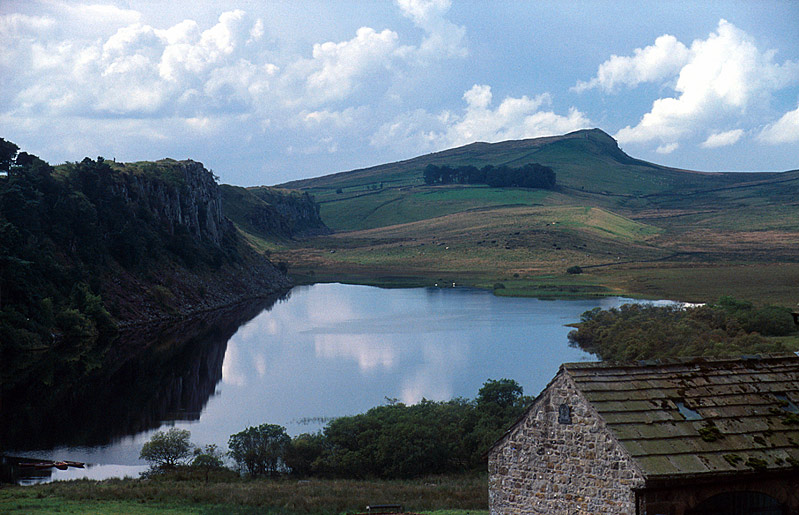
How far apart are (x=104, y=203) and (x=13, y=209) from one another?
20.0 meters

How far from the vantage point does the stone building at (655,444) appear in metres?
11.2

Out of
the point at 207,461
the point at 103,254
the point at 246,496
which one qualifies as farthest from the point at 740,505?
the point at 103,254

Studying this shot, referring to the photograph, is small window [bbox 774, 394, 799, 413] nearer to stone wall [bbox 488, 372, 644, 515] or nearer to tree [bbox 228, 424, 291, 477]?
stone wall [bbox 488, 372, 644, 515]

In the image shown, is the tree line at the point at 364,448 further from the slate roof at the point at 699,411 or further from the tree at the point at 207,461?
the slate roof at the point at 699,411

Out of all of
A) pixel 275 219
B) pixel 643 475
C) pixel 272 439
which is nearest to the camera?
pixel 643 475

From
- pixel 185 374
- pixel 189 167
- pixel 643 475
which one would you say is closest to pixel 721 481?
pixel 643 475

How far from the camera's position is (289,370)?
5206 cm

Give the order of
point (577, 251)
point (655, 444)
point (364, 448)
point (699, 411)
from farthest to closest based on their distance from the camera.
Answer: point (577, 251), point (364, 448), point (699, 411), point (655, 444)

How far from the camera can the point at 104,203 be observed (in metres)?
89.8

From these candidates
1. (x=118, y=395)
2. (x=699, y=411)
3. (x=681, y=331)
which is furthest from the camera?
(x=681, y=331)

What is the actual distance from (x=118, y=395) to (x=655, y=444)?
39095mm

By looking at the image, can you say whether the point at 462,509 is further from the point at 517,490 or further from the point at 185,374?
the point at 185,374

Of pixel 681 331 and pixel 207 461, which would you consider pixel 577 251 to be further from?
pixel 207 461

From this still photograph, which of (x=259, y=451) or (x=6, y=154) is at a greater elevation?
(x=6, y=154)
